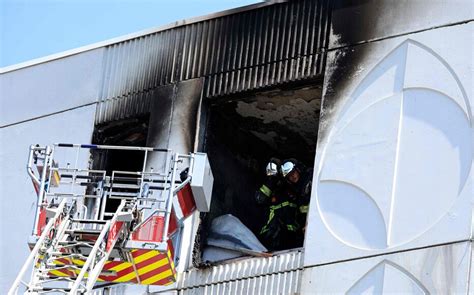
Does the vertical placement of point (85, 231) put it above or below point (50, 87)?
below

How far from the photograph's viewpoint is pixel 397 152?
744 inches

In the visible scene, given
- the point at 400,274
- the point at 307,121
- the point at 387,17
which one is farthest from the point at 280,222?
the point at 387,17

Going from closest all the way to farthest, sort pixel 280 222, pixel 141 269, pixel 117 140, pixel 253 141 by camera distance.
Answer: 1. pixel 141 269
2. pixel 280 222
3. pixel 253 141
4. pixel 117 140

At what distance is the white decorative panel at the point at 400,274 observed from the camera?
17625mm

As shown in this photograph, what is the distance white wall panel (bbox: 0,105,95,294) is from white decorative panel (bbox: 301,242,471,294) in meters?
5.75

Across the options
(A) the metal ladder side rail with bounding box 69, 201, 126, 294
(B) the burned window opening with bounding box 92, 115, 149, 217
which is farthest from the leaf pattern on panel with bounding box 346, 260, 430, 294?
(B) the burned window opening with bounding box 92, 115, 149, 217

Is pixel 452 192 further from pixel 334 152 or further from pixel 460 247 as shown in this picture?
pixel 334 152

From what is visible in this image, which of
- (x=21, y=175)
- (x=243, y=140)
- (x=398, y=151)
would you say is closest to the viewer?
(x=398, y=151)

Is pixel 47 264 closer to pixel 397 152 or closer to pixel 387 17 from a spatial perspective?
pixel 397 152

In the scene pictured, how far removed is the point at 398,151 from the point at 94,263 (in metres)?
4.23

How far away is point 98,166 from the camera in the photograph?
23125 millimetres

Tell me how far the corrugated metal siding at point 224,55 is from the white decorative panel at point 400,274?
10.4 ft

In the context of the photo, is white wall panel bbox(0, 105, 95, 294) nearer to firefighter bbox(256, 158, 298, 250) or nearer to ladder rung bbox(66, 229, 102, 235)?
firefighter bbox(256, 158, 298, 250)

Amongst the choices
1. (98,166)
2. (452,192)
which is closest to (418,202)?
(452,192)
